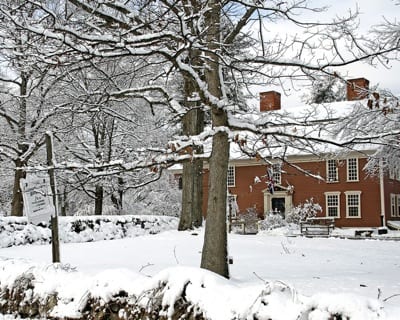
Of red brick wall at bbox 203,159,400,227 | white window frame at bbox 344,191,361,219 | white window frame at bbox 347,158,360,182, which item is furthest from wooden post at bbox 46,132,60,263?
white window frame at bbox 347,158,360,182

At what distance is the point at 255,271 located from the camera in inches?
365

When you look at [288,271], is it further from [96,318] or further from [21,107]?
[21,107]

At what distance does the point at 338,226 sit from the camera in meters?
35.1

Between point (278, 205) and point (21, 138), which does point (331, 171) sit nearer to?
point (278, 205)

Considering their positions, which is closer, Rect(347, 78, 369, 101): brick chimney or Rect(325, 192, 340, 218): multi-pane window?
Rect(347, 78, 369, 101): brick chimney

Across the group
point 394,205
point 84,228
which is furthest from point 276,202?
point 84,228

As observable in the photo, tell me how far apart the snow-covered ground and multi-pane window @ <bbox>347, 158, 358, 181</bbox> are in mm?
18249

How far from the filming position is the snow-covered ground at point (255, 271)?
4.42 metres

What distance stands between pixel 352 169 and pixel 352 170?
0.24 ft

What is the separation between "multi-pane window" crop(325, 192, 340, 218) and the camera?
1387 inches

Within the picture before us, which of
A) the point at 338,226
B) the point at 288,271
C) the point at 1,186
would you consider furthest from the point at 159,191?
the point at 288,271

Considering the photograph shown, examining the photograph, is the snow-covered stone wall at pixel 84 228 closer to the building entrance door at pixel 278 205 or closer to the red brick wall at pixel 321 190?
the red brick wall at pixel 321 190

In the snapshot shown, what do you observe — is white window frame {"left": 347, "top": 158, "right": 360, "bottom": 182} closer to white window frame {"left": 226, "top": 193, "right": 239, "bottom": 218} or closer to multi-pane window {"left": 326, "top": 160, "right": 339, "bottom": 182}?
multi-pane window {"left": 326, "top": 160, "right": 339, "bottom": 182}

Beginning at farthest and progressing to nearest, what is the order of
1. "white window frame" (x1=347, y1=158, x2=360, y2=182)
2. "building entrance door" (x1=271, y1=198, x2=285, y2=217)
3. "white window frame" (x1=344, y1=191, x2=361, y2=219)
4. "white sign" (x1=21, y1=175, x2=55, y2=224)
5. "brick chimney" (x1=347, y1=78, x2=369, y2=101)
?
"building entrance door" (x1=271, y1=198, x2=285, y2=217)
"white window frame" (x1=347, y1=158, x2=360, y2=182)
"white window frame" (x1=344, y1=191, x2=361, y2=219)
"white sign" (x1=21, y1=175, x2=55, y2=224)
"brick chimney" (x1=347, y1=78, x2=369, y2=101)
